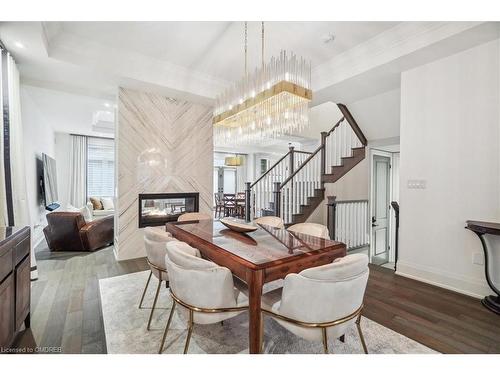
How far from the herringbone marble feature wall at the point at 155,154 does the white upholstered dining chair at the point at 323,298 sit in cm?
345

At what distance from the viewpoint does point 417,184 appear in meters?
3.11

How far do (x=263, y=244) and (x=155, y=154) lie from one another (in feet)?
10.0

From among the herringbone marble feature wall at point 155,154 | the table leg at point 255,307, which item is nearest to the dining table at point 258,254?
the table leg at point 255,307

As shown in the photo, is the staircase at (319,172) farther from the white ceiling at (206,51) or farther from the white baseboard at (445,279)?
the white baseboard at (445,279)

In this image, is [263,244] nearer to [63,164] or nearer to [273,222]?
[273,222]

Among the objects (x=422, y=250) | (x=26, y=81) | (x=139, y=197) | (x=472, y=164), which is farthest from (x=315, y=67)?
(x=26, y=81)

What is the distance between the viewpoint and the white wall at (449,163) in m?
2.57

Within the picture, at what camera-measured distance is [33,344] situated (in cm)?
181

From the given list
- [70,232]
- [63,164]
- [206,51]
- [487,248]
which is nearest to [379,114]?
[487,248]

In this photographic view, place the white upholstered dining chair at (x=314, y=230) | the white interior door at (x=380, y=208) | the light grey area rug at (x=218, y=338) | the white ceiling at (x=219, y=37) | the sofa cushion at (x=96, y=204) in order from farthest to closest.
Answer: the sofa cushion at (x=96, y=204), the white interior door at (x=380, y=208), the white ceiling at (x=219, y=37), the white upholstered dining chair at (x=314, y=230), the light grey area rug at (x=218, y=338)

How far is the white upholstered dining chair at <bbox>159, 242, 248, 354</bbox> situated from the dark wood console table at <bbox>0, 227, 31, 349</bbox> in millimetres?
1055

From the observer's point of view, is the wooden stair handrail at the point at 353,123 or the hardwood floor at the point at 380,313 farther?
the wooden stair handrail at the point at 353,123

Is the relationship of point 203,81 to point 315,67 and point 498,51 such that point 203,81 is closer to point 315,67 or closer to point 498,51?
point 315,67

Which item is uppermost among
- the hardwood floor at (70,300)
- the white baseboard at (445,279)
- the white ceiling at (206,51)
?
the white ceiling at (206,51)
